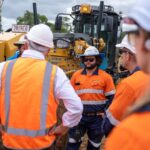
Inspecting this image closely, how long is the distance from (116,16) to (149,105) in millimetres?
12160

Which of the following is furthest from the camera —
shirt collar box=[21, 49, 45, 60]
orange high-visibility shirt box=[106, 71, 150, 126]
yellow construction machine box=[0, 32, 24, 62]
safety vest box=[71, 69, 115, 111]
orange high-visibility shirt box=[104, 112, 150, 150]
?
yellow construction machine box=[0, 32, 24, 62]

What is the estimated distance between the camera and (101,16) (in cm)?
1076

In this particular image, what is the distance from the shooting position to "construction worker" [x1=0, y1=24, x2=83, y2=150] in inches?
138

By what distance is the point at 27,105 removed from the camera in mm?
3506

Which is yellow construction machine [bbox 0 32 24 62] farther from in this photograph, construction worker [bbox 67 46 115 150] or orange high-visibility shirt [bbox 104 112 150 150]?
orange high-visibility shirt [bbox 104 112 150 150]

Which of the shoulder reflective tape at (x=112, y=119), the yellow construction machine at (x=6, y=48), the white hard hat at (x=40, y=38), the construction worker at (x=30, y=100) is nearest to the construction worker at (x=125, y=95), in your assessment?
the shoulder reflective tape at (x=112, y=119)

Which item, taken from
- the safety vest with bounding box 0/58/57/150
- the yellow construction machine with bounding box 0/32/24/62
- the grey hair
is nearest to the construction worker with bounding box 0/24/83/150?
the safety vest with bounding box 0/58/57/150

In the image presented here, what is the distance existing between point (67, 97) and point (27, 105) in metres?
0.38

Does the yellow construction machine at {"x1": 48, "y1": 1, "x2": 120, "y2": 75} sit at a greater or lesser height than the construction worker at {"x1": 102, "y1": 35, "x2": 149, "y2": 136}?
lesser

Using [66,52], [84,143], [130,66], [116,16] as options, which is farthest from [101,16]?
[130,66]

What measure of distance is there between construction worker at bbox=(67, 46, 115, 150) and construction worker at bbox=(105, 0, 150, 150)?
503 centimetres

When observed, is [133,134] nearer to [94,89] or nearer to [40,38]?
[40,38]

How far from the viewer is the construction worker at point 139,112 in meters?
1.22

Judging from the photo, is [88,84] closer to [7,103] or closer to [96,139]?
[96,139]
